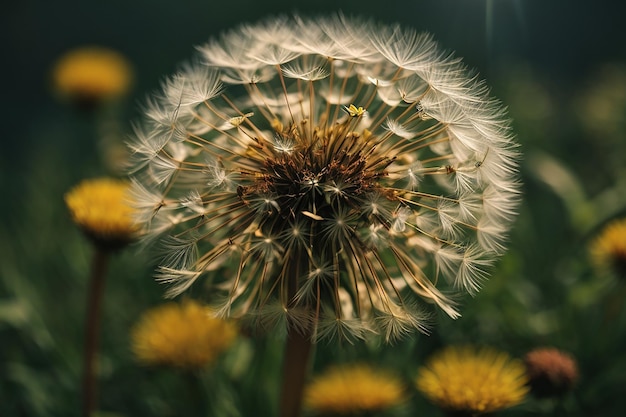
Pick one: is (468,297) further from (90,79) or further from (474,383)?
(90,79)

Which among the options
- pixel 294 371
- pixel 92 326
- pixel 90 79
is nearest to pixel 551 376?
pixel 294 371

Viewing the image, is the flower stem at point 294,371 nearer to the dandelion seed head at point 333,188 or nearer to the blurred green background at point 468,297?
the dandelion seed head at point 333,188

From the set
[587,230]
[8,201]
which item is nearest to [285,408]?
[587,230]

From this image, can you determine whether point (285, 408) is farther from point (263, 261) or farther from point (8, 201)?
point (8, 201)

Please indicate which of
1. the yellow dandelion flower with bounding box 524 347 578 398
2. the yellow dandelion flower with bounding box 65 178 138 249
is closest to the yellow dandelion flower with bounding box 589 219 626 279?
the yellow dandelion flower with bounding box 524 347 578 398

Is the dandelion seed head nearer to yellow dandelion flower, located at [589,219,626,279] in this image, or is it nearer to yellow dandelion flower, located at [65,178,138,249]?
yellow dandelion flower, located at [65,178,138,249]

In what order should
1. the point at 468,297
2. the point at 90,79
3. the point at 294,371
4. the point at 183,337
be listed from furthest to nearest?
the point at 90,79, the point at 468,297, the point at 183,337, the point at 294,371

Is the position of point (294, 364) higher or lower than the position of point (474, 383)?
lower
